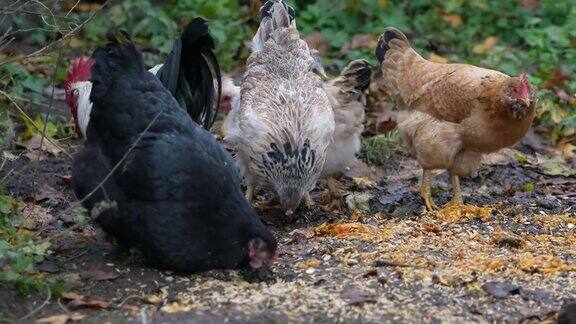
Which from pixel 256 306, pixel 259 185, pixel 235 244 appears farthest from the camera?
pixel 259 185

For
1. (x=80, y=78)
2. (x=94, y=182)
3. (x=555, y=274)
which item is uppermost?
(x=80, y=78)

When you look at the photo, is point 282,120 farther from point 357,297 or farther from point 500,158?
point 500,158

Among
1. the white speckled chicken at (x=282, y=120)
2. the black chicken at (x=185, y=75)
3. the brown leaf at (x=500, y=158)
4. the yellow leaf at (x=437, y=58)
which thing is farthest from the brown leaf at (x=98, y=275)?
the yellow leaf at (x=437, y=58)

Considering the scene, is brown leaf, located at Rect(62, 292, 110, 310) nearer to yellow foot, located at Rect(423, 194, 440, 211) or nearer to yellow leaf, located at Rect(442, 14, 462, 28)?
yellow foot, located at Rect(423, 194, 440, 211)

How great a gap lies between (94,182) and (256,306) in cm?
126

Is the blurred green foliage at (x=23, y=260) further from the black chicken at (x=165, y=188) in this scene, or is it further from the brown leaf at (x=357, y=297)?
the brown leaf at (x=357, y=297)

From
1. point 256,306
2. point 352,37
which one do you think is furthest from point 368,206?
point 352,37

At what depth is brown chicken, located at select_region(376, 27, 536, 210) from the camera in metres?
6.56

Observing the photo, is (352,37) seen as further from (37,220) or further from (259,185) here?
(37,220)

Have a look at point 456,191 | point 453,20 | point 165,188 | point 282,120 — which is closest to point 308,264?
point 165,188

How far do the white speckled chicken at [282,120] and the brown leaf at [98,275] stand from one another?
1.58 m

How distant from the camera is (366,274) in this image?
5.18 m

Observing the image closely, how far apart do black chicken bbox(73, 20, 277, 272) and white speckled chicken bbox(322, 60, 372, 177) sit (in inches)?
65.8

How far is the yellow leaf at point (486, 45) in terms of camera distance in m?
10.2
